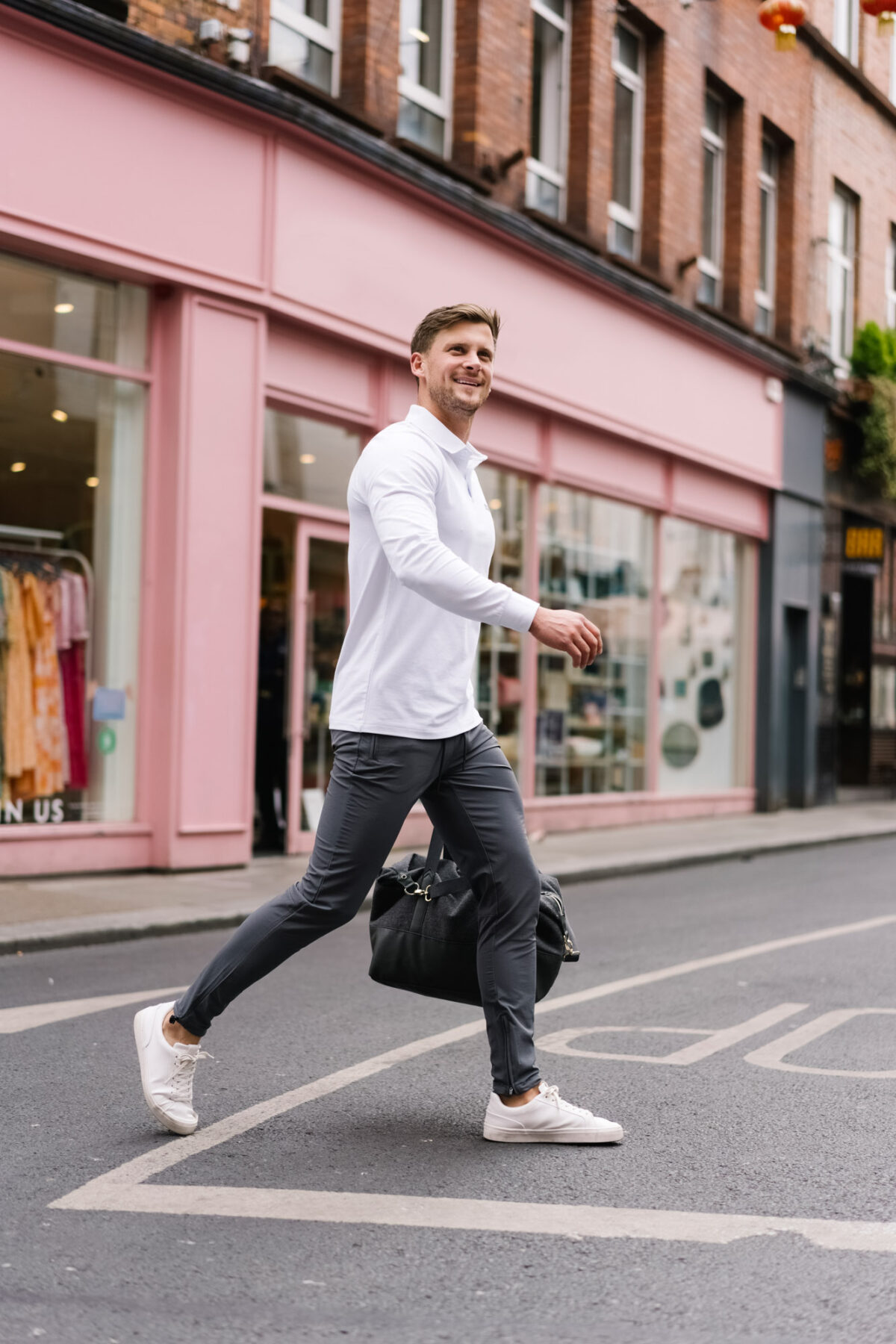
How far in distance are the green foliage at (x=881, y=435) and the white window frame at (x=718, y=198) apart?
132 inches

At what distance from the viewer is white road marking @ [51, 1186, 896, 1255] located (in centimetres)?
341

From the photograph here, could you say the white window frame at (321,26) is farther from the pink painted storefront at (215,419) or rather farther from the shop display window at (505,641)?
the shop display window at (505,641)

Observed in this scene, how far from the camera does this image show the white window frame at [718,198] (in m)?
18.9

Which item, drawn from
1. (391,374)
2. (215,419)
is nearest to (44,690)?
(215,419)

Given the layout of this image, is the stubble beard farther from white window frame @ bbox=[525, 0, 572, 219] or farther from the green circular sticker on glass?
white window frame @ bbox=[525, 0, 572, 219]

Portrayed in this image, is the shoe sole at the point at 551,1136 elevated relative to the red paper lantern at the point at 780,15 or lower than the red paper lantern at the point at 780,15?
lower

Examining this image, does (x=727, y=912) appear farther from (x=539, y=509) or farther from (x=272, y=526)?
(x=539, y=509)

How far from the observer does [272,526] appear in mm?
12070

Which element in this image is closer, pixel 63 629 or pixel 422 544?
pixel 422 544

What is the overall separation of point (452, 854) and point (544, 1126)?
0.73m

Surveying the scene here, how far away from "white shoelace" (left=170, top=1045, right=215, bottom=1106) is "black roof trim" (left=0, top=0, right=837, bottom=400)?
735cm

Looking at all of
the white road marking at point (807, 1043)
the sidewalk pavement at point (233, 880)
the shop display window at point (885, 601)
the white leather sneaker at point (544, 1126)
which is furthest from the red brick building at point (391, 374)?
the white leather sneaker at point (544, 1126)

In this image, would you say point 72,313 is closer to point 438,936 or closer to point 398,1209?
point 438,936

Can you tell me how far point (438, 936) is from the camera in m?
4.24
